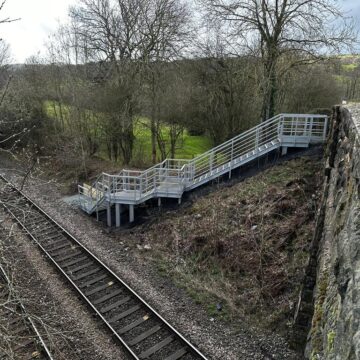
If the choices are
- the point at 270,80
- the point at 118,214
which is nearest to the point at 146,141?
the point at 270,80

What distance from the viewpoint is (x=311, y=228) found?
9.40 m

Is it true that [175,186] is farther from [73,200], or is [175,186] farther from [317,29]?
[317,29]

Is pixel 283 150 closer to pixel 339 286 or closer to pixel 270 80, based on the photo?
pixel 270 80

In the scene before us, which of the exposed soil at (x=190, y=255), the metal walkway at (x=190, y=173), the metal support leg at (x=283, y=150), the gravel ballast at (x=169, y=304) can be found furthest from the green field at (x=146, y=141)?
the metal support leg at (x=283, y=150)

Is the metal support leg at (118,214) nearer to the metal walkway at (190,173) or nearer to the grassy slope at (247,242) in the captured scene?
the metal walkway at (190,173)

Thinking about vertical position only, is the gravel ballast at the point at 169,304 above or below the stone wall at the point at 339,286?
below

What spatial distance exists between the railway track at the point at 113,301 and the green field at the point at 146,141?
10534 mm

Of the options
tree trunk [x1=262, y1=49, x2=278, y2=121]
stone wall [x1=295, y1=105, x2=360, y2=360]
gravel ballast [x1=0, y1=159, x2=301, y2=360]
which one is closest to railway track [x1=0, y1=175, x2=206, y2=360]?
gravel ballast [x1=0, y1=159, x2=301, y2=360]

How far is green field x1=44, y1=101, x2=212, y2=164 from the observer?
72.8ft

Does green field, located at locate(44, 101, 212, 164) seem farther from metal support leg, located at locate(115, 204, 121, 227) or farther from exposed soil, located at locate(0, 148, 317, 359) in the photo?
metal support leg, located at locate(115, 204, 121, 227)

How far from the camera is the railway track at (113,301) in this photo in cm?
727

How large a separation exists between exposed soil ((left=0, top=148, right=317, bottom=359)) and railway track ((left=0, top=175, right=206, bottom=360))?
11.9 inches

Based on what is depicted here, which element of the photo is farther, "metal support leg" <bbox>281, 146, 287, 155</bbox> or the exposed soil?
"metal support leg" <bbox>281, 146, 287, 155</bbox>

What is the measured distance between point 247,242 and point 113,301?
4276 millimetres
